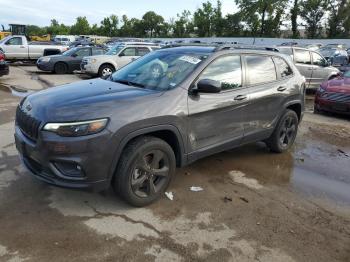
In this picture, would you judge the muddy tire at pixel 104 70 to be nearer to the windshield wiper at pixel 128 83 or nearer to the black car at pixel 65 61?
the black car at pixel 65 61

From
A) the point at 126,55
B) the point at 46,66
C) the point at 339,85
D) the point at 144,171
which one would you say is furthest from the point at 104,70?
the point at 144,171

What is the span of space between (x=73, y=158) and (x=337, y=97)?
8.03m

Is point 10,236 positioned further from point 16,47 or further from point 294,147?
point 16,47

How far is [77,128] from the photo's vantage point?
3.59m

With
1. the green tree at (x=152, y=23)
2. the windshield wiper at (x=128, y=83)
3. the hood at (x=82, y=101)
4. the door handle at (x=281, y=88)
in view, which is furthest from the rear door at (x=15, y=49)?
the green tree at (x=152, y=23)

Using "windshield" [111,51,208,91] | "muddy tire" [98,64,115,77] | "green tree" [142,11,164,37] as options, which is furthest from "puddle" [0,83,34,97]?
"green tree" [142,11,164,37]

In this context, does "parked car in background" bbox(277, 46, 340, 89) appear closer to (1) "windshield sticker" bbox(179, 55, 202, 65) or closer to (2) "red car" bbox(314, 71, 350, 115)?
(2) "red car" bbox(314, 71, 350, 115)

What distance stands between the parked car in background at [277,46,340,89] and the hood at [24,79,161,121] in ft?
33.4

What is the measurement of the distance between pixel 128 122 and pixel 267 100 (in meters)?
2.55

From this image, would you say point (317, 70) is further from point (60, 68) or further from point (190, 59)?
point (60, 68)

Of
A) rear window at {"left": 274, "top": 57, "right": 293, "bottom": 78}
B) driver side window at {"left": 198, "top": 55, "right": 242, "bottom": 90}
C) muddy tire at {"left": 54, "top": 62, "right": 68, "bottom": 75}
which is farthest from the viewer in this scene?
muddy tire at {"left": 54, "top": 62, "right": 68, "bottom": 75}

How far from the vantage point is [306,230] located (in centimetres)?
388

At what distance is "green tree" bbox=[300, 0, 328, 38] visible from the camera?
6319 centimetres

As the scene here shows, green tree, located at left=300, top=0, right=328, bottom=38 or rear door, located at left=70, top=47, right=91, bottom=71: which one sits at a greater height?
green tree, located at left=300, top=0, right=328, bottom=38
